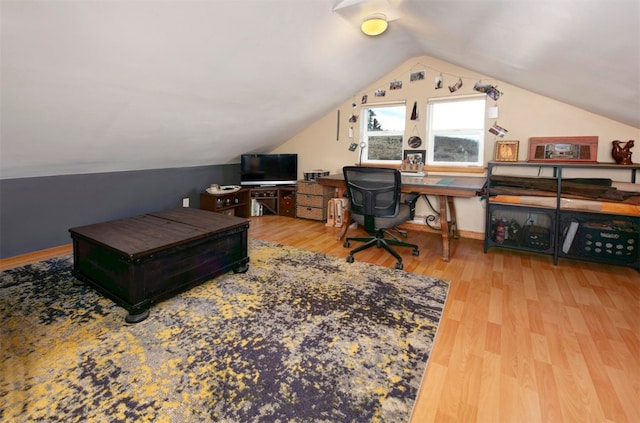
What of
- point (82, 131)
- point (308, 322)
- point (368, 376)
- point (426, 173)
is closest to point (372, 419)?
point (368, 376)

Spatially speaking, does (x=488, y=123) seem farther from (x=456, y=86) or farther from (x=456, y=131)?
(x=456, y=86)

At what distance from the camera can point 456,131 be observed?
12.8 ft

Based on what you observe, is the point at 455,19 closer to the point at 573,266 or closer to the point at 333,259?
the point at 333,259

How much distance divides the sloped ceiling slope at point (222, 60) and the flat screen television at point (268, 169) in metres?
1.06

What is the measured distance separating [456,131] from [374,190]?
173cm

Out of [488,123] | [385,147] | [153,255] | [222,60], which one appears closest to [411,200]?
[488,123]

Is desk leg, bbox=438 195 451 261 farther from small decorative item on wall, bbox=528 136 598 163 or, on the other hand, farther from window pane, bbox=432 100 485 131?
window pane, bbox=432 100 485 131

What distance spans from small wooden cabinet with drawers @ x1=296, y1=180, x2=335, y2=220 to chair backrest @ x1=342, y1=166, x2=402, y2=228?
5.11ft

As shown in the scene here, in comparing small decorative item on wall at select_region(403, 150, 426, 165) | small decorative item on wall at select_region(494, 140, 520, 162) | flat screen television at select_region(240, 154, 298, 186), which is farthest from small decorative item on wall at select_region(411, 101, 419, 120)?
flat screen television at select_region(240, 154, 298, 186)

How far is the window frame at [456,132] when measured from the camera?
3708 millimetres

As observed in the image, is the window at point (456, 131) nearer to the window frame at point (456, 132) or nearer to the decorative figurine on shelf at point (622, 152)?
the window frame at point (456, 132)

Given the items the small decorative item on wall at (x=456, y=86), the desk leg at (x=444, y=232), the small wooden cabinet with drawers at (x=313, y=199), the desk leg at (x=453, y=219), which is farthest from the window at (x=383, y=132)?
the desk leg at (x=444, y=232)

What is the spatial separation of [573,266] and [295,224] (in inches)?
124

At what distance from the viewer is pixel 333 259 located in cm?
312
